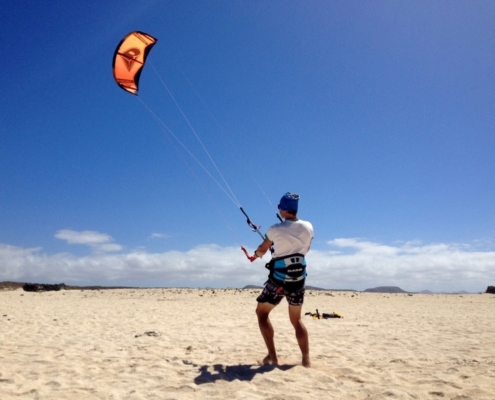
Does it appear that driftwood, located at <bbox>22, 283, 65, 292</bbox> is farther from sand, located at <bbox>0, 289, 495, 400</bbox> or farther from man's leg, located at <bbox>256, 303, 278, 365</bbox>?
man's leg, located at <bbox>256, 303, 278, 365</bbox>

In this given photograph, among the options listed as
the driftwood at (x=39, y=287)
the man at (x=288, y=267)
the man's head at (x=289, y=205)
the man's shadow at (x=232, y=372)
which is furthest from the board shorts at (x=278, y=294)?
the driftwood at (x=39, y=287)

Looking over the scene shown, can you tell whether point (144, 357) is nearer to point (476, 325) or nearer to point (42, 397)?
point (42, 397)

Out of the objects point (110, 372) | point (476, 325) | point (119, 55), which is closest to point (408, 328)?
point (476, 325)

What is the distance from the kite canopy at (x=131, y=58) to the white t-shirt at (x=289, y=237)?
4879 mm

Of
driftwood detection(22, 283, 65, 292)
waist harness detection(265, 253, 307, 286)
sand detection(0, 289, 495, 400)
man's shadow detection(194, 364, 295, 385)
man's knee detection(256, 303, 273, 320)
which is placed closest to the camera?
sand detection(0, 289, 495, 400)

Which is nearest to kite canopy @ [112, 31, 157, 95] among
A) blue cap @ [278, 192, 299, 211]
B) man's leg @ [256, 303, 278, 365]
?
blue cap @ [278, 192, 299, 211]

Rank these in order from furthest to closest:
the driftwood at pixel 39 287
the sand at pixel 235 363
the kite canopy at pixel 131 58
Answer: the driftwood at pixel 39 287 < the kite canopy at pixel 131 58 < the sand at pixel 235 363

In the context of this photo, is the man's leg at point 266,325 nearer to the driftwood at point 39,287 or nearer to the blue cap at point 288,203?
the blue cap at point 288,203

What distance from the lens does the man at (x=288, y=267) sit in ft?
15.9

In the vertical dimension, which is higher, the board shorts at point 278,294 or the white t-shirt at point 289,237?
the white t-shirt at point 289,237

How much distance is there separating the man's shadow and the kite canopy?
5.68 metres

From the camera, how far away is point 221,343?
23.0 ft

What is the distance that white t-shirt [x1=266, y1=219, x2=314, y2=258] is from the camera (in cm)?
487

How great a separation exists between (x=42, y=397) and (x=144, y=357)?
72.0 inches
